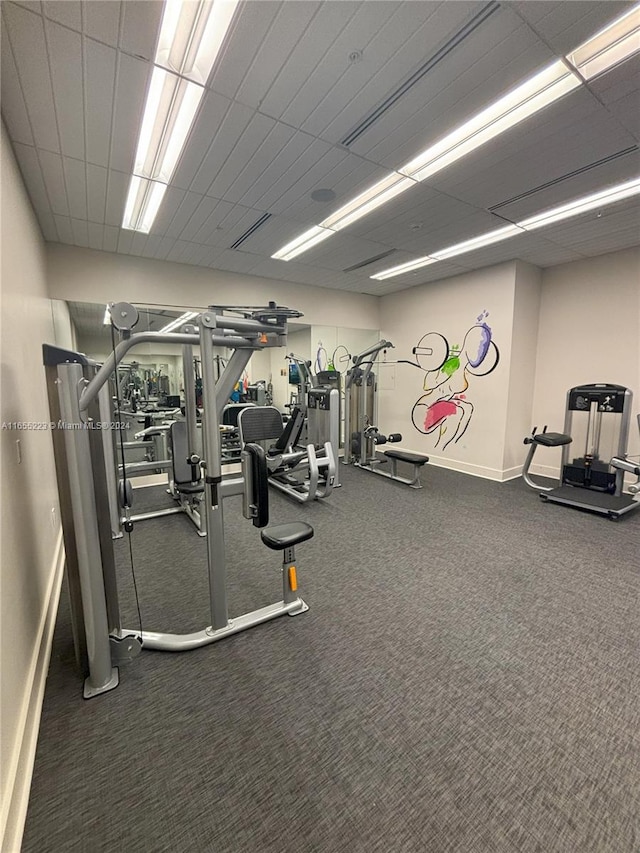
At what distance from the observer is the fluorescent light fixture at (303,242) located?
3.76m

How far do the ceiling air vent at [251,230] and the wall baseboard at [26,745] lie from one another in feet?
11.3

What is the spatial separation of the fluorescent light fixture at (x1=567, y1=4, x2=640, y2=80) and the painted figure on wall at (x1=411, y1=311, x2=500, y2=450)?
346cm

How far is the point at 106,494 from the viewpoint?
1.75 meters

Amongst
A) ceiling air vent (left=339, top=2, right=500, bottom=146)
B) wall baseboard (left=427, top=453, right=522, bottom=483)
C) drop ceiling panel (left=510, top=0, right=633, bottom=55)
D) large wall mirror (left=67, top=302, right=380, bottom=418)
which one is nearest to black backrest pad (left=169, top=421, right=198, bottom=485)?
large wall mirror (left=67, top=302, right=380, bottom=418)

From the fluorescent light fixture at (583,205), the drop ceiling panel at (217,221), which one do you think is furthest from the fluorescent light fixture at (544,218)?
the drop ceiling panel at (217,221)

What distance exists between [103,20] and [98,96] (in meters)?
0.49

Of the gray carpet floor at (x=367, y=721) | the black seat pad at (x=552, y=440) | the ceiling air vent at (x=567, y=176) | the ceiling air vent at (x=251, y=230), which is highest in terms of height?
the ceiling air vent at (x=251, y=230)

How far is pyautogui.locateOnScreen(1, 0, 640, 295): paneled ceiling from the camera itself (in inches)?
59.7

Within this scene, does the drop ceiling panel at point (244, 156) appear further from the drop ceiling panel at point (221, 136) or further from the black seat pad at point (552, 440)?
the black seat pad at point (552, 440)

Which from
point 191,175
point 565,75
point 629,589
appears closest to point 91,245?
point 191,175

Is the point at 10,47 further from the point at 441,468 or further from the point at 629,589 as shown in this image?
the point at 441,468

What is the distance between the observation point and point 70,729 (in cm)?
149

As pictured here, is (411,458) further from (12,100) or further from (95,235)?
(12,100)

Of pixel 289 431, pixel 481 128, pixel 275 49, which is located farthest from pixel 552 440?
pixel 275 49
